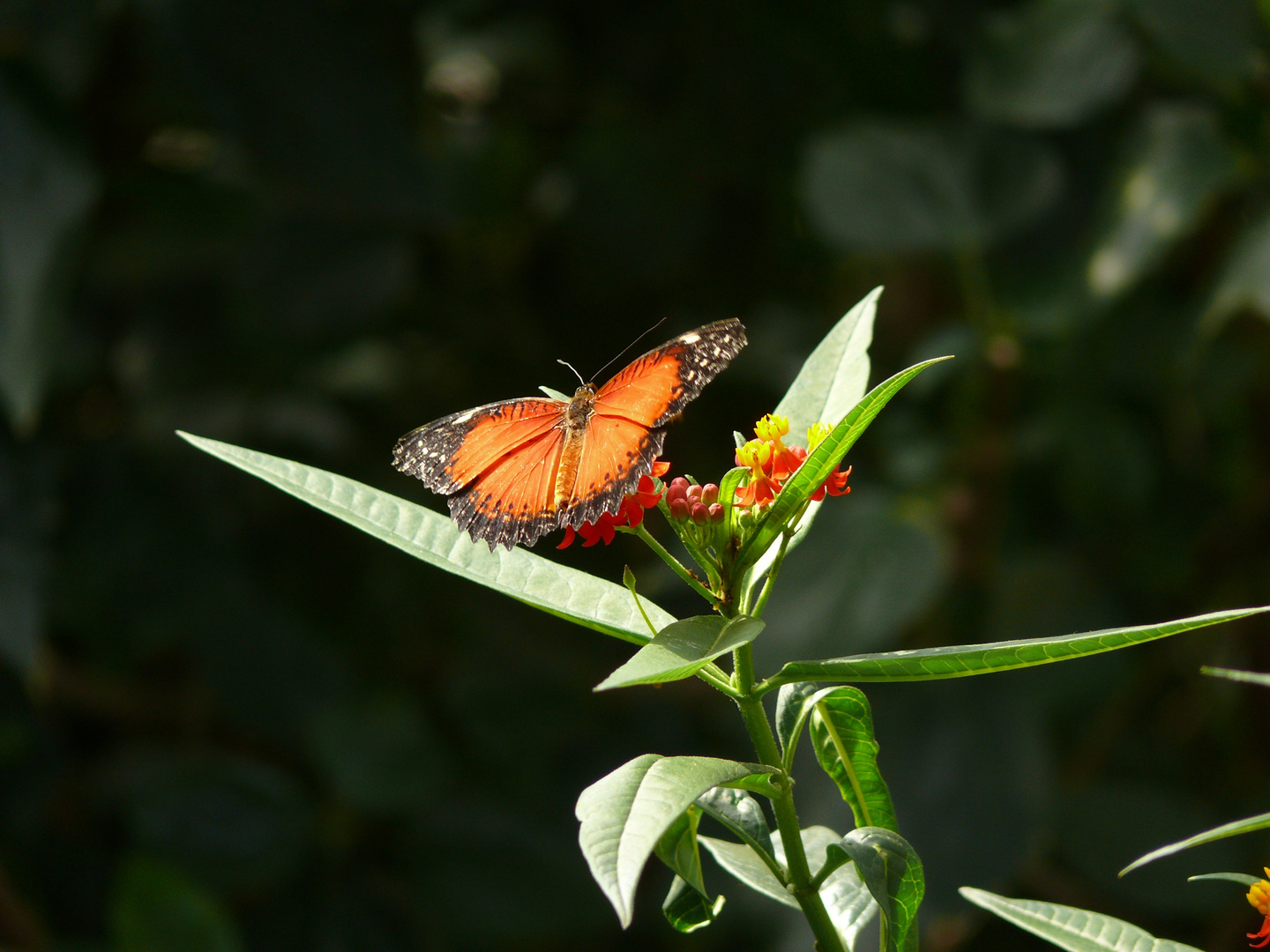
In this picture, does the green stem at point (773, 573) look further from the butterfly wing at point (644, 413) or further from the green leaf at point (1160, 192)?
the green leaf at point (1160, 192)

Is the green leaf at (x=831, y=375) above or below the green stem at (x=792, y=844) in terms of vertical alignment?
above

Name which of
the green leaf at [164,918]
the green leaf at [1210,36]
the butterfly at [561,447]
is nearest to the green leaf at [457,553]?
the butterfly at [561,447]

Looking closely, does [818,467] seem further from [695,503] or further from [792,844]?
[792,844]

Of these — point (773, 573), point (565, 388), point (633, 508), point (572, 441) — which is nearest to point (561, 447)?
point (572, 441)

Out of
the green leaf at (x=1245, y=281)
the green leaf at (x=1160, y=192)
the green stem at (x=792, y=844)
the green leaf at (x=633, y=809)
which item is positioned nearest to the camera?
the green leaf at (x=633, y=809)

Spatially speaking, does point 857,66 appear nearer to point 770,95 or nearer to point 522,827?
point 770,95

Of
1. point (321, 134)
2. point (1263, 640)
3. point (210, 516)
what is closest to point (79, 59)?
point (321, 134)
